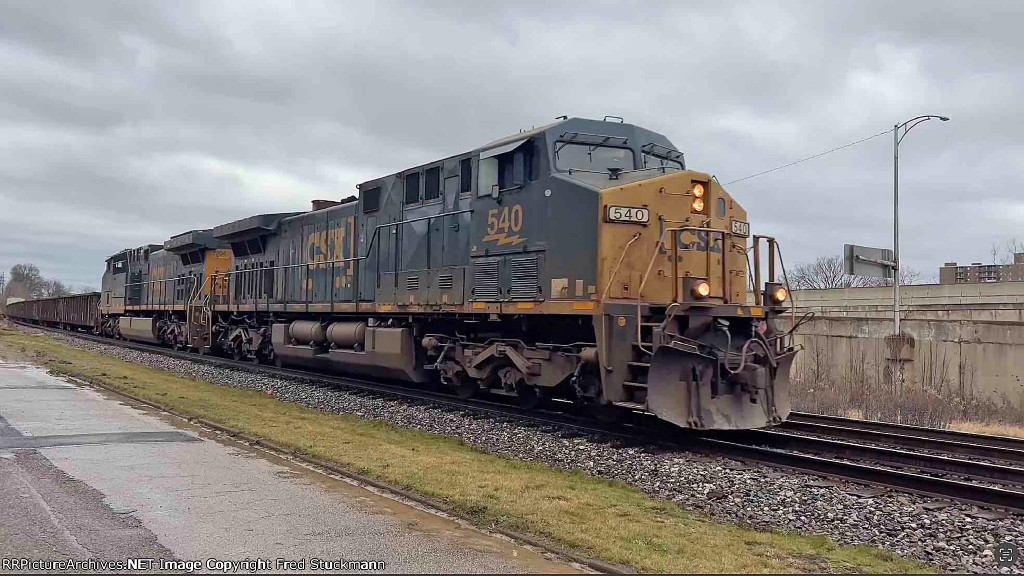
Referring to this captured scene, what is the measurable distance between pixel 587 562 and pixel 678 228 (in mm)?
5624

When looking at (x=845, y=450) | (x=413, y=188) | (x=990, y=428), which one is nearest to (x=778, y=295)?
(x=845, y=450)

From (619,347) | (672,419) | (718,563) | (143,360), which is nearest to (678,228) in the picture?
(619,347)

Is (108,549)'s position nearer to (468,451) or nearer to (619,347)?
(468,451)

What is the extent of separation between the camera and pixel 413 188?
562 inches

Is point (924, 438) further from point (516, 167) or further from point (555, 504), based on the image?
point (516, 167)

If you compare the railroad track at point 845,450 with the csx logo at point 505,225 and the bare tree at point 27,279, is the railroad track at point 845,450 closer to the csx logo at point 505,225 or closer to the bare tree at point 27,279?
the csx logo at point 505,225

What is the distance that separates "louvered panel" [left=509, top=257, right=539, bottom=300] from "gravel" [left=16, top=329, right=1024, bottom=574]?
6.08 ft

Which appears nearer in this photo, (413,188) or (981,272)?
(413,188)

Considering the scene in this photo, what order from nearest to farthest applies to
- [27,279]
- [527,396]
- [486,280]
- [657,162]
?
[657,162] < [486,280] < [527,396] < [27,279]

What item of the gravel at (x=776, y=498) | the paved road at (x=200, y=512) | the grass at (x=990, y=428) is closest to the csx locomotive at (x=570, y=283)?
the gravel at (x=776, y=498)

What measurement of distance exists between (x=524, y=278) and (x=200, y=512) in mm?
6120

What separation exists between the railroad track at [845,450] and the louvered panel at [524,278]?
5.97 ft

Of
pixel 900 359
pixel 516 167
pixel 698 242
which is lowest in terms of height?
pixel 900 359

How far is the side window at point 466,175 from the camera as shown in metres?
12.5
